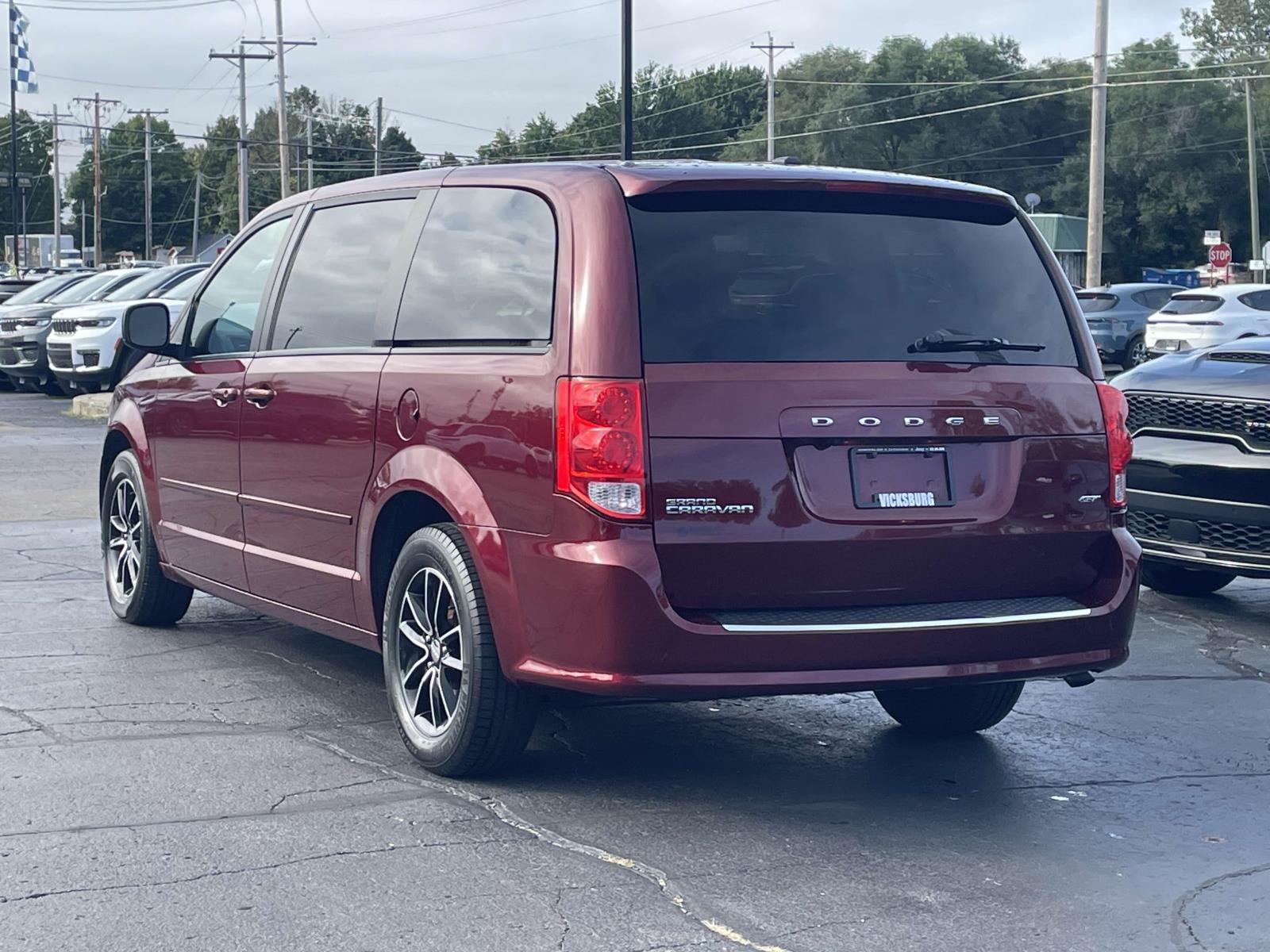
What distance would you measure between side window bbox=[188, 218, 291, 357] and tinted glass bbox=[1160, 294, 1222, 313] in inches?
956

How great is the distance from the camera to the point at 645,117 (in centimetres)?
10181

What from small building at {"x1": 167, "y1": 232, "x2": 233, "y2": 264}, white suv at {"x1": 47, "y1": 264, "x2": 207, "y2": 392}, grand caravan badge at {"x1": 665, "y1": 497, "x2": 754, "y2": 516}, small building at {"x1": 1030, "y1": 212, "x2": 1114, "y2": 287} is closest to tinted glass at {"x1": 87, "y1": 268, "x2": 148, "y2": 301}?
small building at {"x1": 167, "y1": 232, "x2": 233, "y2": 264}

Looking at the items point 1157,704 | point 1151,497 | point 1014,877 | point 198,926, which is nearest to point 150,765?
point 198,926

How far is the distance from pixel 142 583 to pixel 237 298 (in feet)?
4.60

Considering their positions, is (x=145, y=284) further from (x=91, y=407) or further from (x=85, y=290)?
(x=91, y=407)

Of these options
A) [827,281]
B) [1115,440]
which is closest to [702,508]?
[827,281]

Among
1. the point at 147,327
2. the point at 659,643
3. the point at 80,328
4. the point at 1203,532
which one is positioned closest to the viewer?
the point at 659,643

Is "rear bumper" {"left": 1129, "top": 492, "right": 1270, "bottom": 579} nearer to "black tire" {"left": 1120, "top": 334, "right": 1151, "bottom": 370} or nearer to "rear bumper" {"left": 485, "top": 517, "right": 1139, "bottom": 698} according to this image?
"rear bumper" {"left": 485, "top": 517, "right": 1139, "bottom": 698}

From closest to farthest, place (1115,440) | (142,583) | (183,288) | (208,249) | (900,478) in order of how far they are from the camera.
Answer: (900,478) < (1115,440) < (142,583) < (183,288) < (208,249)

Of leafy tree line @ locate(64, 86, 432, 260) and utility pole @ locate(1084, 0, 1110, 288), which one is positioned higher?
leafy tree line @ locate(64, 86, 432, 260)

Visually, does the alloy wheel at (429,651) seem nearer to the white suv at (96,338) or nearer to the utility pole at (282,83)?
the white suv at (96,338)

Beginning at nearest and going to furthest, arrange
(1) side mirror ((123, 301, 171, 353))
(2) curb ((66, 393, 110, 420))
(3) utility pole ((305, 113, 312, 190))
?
(1) side mirror ((123, 301, 171, 353)) < (2) curb ((66, 393, 110, 420)) < (3) utility pole ((305, 113, 312, 190))

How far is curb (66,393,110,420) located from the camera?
20.9m

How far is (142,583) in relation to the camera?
7.27 m
